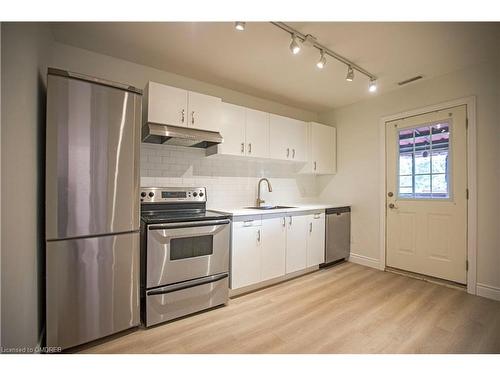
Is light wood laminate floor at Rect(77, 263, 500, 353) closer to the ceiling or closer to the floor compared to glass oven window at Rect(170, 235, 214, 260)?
closer to the floor

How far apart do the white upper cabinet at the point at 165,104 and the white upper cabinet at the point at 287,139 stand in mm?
1214

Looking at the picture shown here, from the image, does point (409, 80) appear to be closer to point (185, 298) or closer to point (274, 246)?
point (274, 246)

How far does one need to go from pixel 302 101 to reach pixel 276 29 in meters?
1.74

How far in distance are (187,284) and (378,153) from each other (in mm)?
3013

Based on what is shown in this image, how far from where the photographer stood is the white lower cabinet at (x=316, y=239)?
9.90ft

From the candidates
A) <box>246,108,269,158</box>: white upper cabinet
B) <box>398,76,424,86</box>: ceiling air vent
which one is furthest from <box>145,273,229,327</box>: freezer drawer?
<box>398,76,424,86</box>: ceiling air vent

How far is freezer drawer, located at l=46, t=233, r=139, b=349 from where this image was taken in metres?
1.51

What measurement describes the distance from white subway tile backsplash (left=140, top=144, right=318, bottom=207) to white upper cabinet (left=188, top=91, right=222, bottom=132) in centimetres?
46

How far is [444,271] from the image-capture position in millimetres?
2674

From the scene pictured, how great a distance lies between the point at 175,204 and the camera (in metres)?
2.41

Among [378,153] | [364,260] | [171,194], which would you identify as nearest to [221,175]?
[171,194]

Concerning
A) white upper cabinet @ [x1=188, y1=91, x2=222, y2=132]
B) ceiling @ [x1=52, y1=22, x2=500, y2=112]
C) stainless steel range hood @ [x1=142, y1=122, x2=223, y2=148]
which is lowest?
stainless steel range hood @ [x1=142, y1=122, x2=223, y2=148]

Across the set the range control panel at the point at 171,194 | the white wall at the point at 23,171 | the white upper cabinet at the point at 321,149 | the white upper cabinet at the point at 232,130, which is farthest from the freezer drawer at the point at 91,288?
the white upper cabinet at the point at 321,149

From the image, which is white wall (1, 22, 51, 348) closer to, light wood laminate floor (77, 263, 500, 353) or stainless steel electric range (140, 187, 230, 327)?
light wood laminate floor (77, 263, 500, 353)
